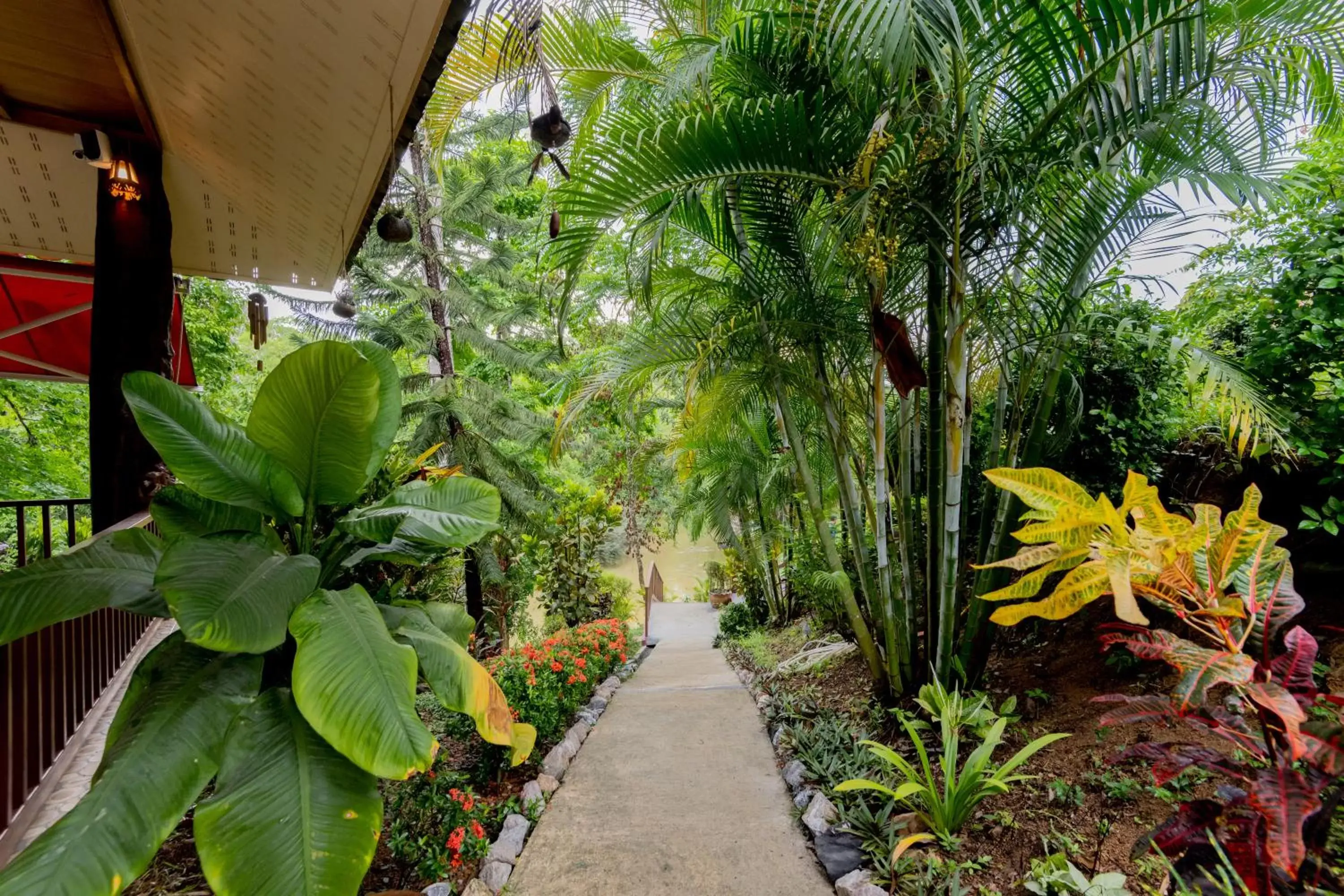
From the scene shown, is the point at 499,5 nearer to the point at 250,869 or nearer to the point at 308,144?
the point at 308,144

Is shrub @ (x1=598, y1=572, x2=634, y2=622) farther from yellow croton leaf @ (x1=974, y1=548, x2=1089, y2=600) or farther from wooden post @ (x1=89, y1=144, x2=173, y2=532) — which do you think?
yellow croton leaf @ (x1=974, y1=548, x2=1089, y2=600)

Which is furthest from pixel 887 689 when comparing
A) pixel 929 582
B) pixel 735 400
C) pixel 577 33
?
pixel 577 33

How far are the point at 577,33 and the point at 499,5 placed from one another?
4.22ft

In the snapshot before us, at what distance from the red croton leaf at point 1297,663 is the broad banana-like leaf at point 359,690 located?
1802 mm

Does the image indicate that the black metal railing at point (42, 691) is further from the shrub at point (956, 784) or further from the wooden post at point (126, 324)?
the shrub at point (956, 784)

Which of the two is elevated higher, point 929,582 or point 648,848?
point 929,582

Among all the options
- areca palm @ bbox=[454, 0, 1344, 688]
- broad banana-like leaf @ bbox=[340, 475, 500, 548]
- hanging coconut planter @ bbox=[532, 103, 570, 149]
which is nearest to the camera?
broad banana-like leaf @ bbox=[340, 475, 500, 548]

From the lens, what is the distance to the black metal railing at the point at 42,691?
1.42 metres

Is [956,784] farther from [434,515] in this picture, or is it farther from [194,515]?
[194,515]

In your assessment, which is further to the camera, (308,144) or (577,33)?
(577,33)

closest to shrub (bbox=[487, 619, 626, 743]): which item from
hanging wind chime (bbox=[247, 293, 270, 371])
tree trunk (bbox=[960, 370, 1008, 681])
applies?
tree trunk (bbox=[960, 370, 1008, 681])

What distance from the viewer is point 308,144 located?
2.46 meters

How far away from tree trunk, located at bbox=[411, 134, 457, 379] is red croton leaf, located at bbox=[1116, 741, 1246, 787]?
6394 mm

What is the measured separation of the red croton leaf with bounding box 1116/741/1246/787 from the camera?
4.12ft
